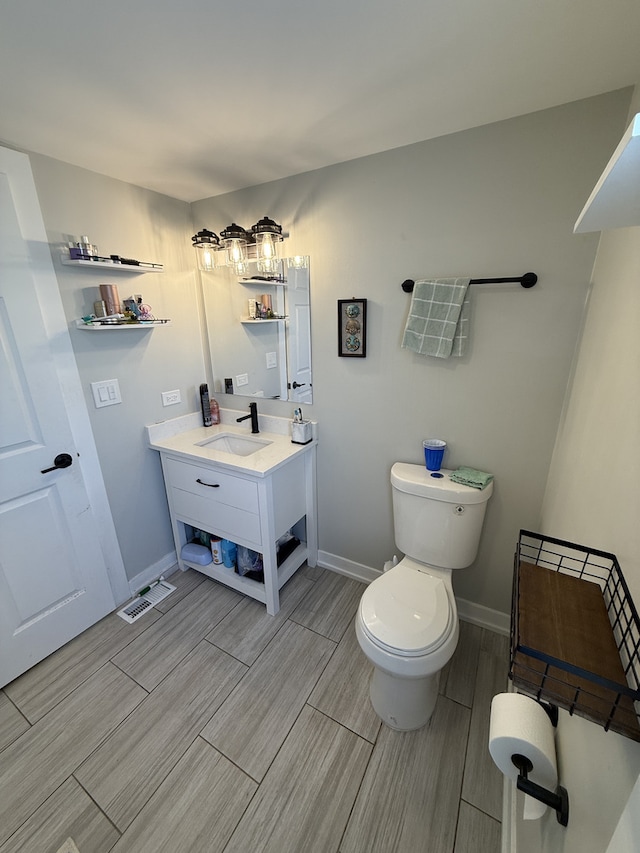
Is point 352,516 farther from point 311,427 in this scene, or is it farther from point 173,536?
point 173,536

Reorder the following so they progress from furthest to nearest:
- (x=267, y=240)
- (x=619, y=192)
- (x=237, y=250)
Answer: (x=237, y=250), (x=267, y=240), (x=619, y=192)

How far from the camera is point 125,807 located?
1134 millimetres

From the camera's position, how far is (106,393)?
69.2 inches

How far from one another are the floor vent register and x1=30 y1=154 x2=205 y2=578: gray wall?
133 mm

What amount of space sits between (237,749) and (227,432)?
1529 millimetres

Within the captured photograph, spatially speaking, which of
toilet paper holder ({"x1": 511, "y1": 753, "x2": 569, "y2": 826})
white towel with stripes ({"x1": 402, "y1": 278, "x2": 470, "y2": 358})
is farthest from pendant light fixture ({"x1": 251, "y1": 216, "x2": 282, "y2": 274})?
toilet paper holder ({"x1": 511, "y1": 753, "x2": 569, "y2": 826})

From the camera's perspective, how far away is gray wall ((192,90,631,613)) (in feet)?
4.08

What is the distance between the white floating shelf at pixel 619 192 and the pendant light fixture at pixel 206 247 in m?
1.77

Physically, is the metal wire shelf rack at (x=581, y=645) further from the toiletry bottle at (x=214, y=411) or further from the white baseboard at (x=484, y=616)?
the toiletry bottle at (x=214, y=411)

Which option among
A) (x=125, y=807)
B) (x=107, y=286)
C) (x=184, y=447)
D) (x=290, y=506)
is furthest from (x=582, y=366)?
(x=125, y=807)

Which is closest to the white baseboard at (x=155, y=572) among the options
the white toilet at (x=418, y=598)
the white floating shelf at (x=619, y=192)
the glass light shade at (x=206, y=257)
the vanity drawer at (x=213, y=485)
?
the vanity drawer at (x=213, y=485)

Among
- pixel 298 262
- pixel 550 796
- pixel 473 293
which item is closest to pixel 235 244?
pixel 298 262

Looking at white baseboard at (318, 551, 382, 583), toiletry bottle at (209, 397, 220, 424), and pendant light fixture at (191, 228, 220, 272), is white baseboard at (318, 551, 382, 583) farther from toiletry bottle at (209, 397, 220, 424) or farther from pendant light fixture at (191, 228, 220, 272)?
pendant light fixture at (191, 228, 220, 272)

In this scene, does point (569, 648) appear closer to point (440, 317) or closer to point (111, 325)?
point (440, 317)
